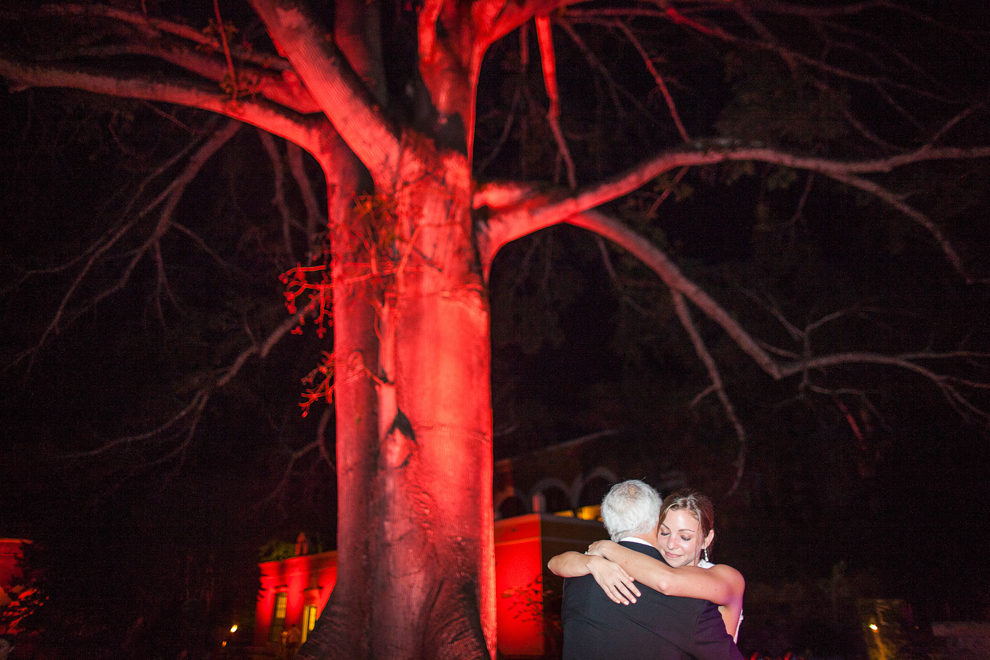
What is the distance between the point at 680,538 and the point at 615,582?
279 mm

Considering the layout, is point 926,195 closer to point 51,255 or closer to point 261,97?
point 261,97

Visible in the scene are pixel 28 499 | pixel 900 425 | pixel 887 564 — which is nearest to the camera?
pixel 28 499

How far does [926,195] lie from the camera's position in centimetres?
647

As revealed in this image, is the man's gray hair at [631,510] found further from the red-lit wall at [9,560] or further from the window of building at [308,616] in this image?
the window of building at [308,616]

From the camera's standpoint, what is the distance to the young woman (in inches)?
78.7

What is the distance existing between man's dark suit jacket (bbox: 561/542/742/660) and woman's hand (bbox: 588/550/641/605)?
0.02 m

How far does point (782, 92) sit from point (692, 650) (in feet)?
21.6

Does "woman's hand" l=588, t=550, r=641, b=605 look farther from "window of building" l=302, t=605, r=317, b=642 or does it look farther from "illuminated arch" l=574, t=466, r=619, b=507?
"window of building" l=302, t=605, r=317, b=642

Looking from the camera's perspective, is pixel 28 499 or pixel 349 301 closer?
pixel 349 301

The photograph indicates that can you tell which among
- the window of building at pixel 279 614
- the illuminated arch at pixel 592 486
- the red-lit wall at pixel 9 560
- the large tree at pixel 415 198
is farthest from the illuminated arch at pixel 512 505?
the large tree at pixel 415 198

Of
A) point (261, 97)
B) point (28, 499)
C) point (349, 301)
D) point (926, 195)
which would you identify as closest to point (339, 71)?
point (261, 97)


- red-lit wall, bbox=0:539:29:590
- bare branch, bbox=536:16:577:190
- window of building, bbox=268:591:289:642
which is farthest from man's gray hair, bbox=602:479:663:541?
window of building, bbox=268:591:289:642

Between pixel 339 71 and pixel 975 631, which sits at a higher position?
pixel 339 71

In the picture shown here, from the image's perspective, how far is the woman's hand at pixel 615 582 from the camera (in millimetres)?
2027
